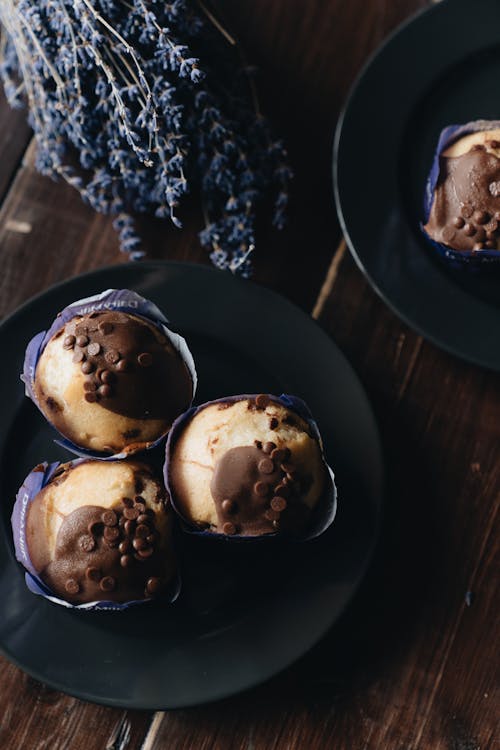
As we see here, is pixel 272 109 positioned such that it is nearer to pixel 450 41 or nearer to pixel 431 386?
pixel 450 41

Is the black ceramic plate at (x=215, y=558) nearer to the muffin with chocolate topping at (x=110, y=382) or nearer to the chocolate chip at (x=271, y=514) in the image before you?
the muffin with chocolate topping at (x=110, y=382)

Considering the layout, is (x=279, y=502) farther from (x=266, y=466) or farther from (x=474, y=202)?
(x=474, y=202)

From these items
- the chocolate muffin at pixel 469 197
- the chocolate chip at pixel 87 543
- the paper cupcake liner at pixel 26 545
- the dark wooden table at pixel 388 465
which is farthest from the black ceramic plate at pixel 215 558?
the chocolate muffin at pixel 469 197

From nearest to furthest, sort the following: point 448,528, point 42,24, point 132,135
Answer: point 132,135, point 42,24, point 448,528

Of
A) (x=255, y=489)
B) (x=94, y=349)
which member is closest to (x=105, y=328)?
(x=94, y=349)

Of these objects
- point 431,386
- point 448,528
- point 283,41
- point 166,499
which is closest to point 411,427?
point 431,386

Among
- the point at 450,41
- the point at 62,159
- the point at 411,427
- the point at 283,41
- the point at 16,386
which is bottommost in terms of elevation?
the point at 16,386
